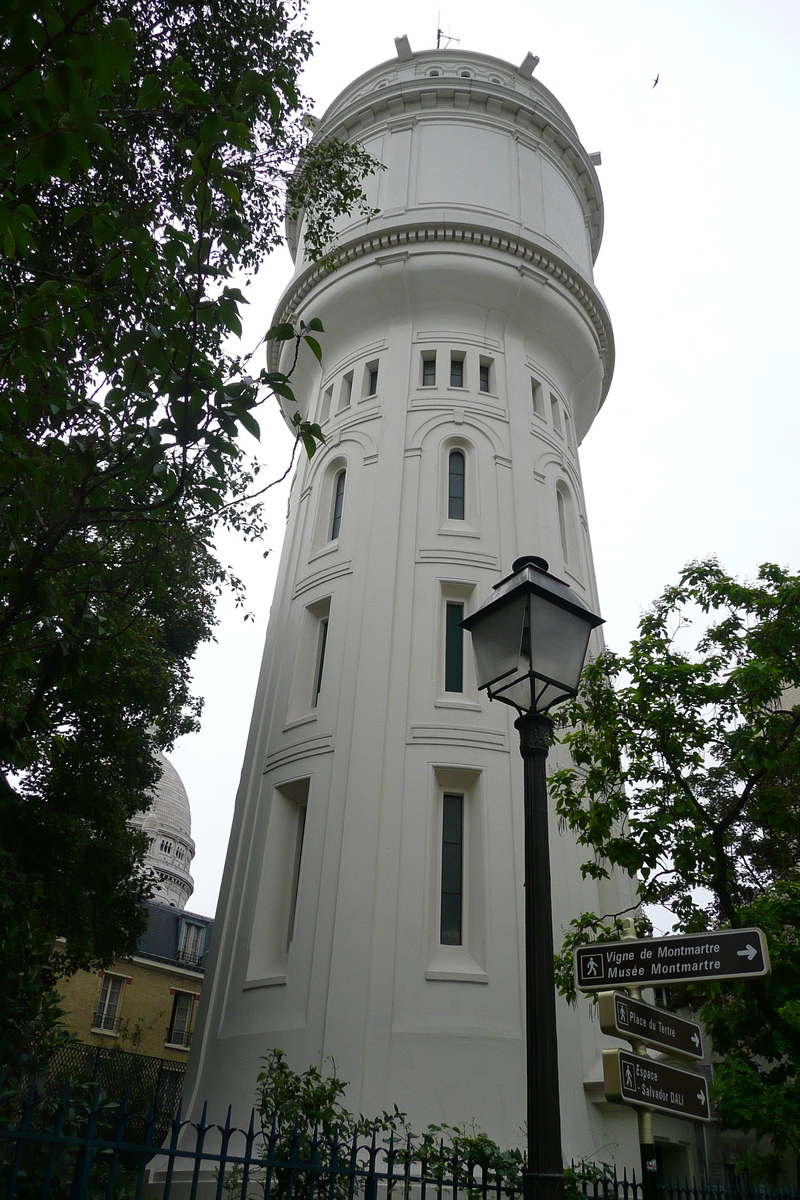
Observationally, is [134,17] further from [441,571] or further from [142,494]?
[441,571]

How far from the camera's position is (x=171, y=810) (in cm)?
6138

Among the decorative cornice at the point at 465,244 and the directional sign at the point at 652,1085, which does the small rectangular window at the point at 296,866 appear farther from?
the decorative cornice at the point at 465,244

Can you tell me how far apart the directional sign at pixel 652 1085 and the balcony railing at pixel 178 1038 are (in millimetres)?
37173

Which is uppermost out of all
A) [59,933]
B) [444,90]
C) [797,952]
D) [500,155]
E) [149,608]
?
[444,90]

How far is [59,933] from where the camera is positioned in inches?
611

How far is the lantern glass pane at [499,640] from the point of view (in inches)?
222

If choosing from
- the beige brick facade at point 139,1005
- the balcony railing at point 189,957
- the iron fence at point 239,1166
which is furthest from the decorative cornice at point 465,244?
the balcony railing at point 189,957

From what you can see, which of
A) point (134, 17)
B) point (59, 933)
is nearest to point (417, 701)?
point (59, 933)

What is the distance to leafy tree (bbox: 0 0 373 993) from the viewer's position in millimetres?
5410

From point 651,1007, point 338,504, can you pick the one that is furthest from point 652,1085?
point 338,504

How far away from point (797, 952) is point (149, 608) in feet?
43.1

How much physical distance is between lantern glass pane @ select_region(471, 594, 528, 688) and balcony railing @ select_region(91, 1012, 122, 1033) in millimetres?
35058

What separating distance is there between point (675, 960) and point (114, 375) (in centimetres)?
562

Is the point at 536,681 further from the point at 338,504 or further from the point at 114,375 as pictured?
the point at 338,504
